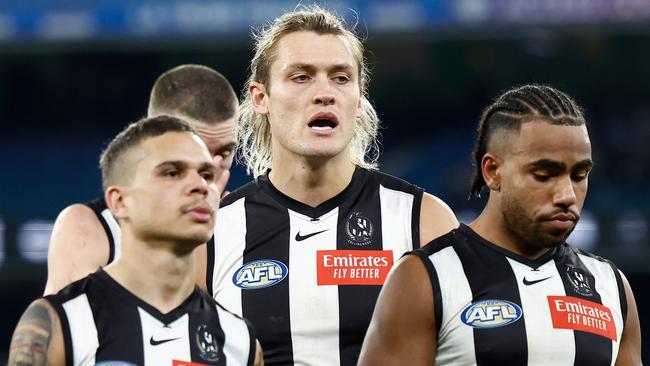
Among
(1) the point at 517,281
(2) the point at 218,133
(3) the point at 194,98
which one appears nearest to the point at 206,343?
(1) the point at 517,281

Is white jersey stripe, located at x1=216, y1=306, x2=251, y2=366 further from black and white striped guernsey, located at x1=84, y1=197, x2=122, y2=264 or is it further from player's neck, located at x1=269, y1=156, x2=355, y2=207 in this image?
black and white striped guernsey, located at x1=84, y1=197, x2=122, y2=264

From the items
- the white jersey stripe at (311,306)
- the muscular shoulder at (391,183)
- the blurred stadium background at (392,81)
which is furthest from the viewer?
the blurred stadium background at (392,81)

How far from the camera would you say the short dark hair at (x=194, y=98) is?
14.7ft

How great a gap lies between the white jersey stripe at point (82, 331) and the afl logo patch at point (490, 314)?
88cm

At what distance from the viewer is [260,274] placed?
12.2 feet

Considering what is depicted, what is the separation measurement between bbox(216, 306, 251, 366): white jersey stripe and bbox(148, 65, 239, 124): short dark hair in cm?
143

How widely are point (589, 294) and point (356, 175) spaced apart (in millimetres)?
855

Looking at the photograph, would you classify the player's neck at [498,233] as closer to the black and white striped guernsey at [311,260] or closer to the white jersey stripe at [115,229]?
the black and white striped guernsey at [311,260]

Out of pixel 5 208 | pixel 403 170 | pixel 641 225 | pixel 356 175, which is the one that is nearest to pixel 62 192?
pixel 5 208

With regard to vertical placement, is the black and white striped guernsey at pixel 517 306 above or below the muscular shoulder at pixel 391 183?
below

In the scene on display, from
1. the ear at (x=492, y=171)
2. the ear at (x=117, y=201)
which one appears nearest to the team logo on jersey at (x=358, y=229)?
the ear at (x=492, y=171)

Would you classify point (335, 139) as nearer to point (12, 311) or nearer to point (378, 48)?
point (378, 48)

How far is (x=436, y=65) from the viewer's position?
11.2 metres

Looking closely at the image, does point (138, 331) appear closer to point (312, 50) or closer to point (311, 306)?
point (311, 306)
